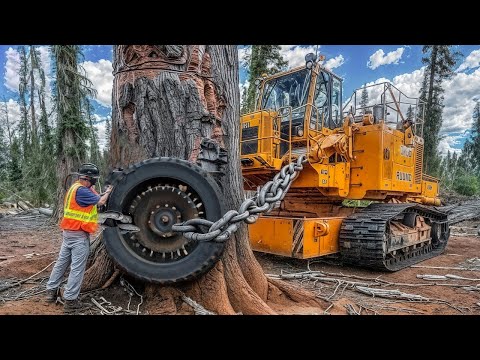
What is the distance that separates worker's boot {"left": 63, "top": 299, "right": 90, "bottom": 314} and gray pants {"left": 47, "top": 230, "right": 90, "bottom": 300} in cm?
15

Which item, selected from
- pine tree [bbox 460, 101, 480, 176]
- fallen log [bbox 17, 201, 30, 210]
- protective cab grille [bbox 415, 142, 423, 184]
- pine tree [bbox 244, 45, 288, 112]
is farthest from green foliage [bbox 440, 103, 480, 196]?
fallen log [bbox 17, 201, 30, 210]

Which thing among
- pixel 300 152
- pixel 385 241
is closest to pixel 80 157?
pixel 300 152

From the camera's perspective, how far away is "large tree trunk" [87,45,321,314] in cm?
312

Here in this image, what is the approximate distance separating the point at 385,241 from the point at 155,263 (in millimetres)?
5056

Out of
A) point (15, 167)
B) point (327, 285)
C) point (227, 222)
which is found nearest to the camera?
point (227, 222)

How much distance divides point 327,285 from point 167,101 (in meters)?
3.86

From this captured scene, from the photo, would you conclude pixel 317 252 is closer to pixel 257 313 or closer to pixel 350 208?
pixel 350 208

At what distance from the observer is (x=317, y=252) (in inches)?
257

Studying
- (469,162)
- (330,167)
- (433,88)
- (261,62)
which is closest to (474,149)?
(469,162)

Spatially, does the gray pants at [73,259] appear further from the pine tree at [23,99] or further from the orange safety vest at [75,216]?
the pine tree at [23,99]

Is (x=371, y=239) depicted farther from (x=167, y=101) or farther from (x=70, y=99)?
(x=70, y=99)

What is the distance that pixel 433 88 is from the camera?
2716cm

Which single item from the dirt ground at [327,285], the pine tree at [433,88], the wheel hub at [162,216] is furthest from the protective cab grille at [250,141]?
the pine tree at [433,88]

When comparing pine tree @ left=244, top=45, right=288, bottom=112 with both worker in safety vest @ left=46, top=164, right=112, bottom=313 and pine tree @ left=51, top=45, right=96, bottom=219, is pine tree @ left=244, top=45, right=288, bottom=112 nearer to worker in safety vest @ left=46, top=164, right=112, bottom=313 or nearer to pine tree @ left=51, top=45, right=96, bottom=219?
pine tree @ left=51, top=45, right=96, bottom=219
